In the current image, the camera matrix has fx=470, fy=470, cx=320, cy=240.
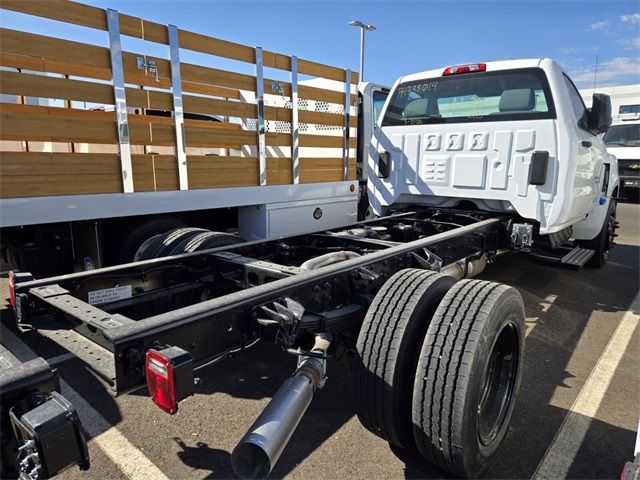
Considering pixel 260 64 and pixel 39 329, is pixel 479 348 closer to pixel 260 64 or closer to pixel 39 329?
pixel 39 329

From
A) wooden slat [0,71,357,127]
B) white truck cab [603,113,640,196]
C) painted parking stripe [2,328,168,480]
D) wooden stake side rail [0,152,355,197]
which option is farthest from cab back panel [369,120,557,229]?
white truck cab [603,113,640,196]

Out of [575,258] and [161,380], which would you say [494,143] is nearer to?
[575,258]

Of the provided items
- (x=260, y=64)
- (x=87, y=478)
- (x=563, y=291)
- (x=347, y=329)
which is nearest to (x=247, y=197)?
(x=260, y=64)

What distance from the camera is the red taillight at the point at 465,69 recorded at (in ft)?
16.2

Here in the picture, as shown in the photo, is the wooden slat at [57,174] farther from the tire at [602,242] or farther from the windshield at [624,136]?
the windshield at [624,136]

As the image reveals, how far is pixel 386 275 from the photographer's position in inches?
118

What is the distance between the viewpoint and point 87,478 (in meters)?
2.37

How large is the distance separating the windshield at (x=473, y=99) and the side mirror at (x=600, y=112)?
681 mm

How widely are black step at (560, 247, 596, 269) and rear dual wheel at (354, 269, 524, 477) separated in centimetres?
335

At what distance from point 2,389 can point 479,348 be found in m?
1.86

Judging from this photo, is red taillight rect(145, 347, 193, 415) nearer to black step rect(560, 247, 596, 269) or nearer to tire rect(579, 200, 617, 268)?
black step rect(560, 247, 596, 269)

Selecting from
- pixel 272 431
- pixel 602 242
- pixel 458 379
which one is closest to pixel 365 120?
pixel 602 242

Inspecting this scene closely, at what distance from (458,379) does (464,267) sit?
7.28ft

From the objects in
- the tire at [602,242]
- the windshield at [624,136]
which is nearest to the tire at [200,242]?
the tire at [602,242]
